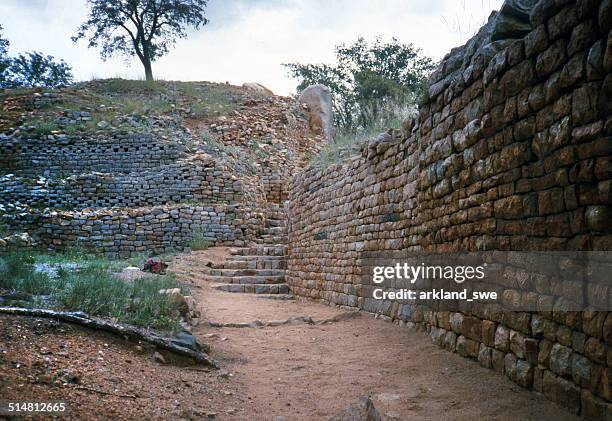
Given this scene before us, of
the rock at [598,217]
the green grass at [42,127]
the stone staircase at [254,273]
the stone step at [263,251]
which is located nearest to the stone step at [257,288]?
the stone staircase at [254,273]

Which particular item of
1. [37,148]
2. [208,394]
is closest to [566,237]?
[208,394]

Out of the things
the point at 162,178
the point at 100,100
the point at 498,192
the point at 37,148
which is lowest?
the point at 498,192

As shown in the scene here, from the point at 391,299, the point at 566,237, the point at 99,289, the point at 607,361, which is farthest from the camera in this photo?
the point at 391,299

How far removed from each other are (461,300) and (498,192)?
4.00ft

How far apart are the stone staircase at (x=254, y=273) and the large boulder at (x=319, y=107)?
1197 centimetres

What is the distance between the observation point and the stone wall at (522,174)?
2457mm

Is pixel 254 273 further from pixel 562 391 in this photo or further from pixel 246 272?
pixel 562 391

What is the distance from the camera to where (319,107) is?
2342 centimetres

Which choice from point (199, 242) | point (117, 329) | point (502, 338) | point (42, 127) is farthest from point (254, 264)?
point (42, 127)

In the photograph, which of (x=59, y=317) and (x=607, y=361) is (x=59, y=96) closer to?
(x=59, y=317)

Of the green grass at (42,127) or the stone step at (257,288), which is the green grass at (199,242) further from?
the green grass at (42,127)

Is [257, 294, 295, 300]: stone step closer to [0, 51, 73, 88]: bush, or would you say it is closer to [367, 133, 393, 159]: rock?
[367, 133, 393, 159]: rock

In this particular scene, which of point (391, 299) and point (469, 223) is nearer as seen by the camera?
point (469, 223)

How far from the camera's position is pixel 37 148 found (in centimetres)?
1809
